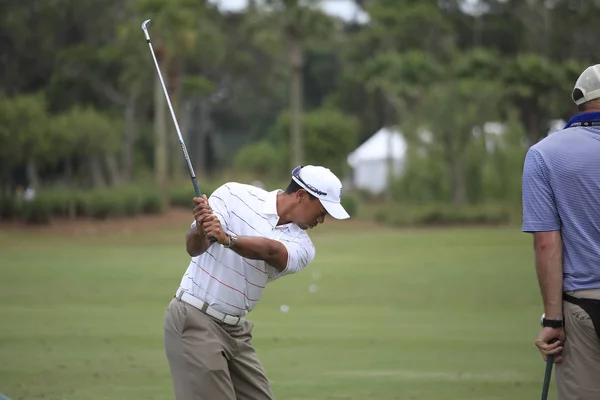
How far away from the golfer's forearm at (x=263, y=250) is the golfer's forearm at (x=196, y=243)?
0.19 metres

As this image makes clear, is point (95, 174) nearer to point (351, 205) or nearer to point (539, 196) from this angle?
point (351, 205)

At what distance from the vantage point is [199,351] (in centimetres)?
642

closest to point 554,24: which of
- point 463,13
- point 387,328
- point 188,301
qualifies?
point 463,13

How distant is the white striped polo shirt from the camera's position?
255 inches

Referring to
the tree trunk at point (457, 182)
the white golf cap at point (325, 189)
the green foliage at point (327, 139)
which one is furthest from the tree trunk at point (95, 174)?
the white golf cap at point (325, 189)

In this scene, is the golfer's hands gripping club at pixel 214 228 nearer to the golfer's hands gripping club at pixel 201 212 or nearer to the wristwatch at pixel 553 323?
the golfer's hands gripping club at pixel 201 212

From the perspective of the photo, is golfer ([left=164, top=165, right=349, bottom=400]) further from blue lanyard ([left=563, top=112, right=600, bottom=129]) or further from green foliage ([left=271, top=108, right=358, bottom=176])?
green foliage ([left=271, top=108, right=358, bottom=176])

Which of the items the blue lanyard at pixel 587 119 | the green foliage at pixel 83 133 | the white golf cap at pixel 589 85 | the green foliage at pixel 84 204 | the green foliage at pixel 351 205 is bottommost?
the green foliage at pixel 351 205

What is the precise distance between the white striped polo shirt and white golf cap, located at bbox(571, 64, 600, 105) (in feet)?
5.71

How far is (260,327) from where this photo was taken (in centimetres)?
1584

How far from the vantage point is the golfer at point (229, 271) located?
21.0 ft

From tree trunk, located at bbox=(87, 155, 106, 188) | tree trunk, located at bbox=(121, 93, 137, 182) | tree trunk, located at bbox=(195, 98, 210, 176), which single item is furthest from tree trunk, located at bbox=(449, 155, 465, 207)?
tree trunk, located at bbox=(195, 98, 210, 176)

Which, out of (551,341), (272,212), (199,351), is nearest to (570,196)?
(551,341)

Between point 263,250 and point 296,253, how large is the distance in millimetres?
283
